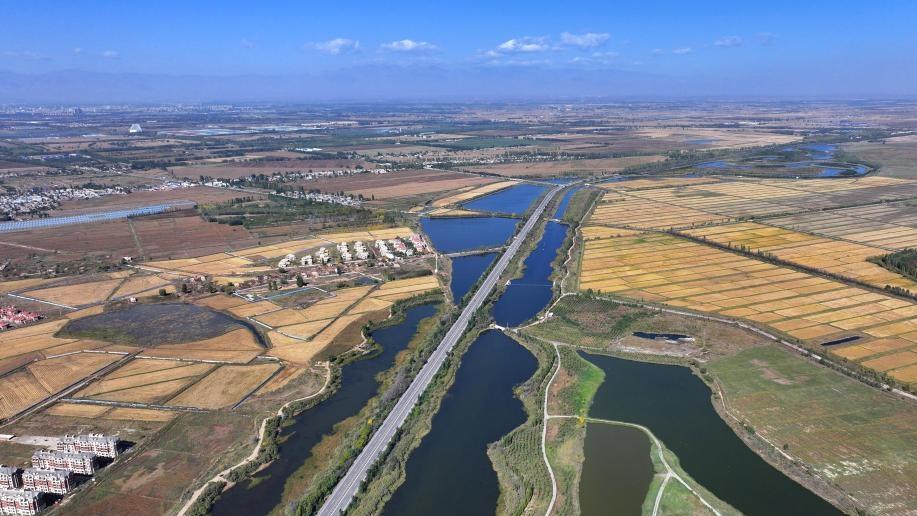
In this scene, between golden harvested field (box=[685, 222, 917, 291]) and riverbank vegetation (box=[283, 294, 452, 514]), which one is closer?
riverbank vegetation (box=[283, 294, 452, 514])

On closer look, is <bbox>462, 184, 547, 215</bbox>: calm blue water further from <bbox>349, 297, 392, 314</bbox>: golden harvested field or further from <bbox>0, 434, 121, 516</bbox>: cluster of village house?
<bbox>0, 434, 121, 516</bbox>: cluster of village house

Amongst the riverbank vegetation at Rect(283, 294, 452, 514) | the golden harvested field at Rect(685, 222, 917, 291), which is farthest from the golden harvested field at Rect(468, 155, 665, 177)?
the riverbank vegetation at Rect(283, 294, 452, 514)

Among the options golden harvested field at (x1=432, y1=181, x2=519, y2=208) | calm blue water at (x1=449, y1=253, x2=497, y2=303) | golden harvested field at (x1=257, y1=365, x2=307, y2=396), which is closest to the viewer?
golden harvested field at (x1=257, y1=365, x2=307, y2=396)

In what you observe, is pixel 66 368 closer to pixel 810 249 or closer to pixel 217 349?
pixel 217 349

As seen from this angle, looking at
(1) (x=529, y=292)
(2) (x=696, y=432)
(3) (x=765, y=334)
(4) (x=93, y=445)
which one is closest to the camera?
(4) (x=93, y=445)

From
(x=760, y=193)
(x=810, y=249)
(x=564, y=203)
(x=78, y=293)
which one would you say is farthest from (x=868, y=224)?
(x=78, y=293)

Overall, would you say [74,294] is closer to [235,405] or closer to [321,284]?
[321,284]

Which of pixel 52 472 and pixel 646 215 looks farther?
pixel 646 215
